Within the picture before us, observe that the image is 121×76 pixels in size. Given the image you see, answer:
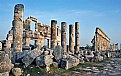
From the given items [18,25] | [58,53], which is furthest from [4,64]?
[18,25]

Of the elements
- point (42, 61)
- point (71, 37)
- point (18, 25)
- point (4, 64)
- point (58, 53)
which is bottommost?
point (42, 61)

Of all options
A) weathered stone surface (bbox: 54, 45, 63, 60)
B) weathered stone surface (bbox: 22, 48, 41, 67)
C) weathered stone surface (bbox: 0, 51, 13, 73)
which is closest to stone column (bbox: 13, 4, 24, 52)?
weathered stone surface (bbox: 54, 45, 63, 60)

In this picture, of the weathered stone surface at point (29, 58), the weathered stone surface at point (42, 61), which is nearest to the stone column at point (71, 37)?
the weathered stone surface at point (29, 58)

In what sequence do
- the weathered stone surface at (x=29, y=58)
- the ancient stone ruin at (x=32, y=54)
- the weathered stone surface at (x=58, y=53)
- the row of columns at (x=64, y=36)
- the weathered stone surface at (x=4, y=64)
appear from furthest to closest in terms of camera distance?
the row of columns at (x=64, y=36) → the weathered stone surface at (x=58, y=53) → the weathered stone surface at (x=29, y=58) → the ancient stone ruin at (x=32, y=54) → the weathered stone surface at (x=4, y=64)

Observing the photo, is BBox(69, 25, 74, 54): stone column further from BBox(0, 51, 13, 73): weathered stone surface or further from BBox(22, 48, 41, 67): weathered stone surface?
BBox(0, 51, 13, 73): weathered stone surface

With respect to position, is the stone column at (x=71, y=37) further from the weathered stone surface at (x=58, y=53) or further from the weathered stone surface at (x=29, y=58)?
the weathered stone surface at (x=29, y=58)

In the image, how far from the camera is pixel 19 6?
1862 cm

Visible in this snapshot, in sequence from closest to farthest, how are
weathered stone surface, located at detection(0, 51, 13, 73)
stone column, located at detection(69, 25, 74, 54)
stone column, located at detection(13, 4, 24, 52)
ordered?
1. weathered stone surface, located at detection(0, 51, 13, 73)
2. stone column, located at detection(13, 4, 24, 52)
3. stone column, located at detection(69, 25, 74, 54)

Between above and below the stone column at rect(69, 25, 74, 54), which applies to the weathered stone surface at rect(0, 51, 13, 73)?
below

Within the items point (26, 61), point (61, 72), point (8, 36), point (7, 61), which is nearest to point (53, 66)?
point (61, 72)

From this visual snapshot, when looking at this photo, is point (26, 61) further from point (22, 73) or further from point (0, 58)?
point (0, 58)

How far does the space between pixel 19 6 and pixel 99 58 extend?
30.8ft

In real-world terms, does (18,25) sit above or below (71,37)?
above

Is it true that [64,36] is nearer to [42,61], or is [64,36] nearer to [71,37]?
[71,37]
